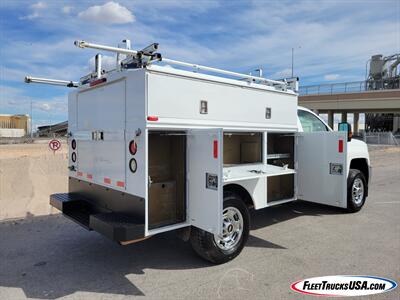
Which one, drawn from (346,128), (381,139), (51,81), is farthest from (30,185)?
(381,139)

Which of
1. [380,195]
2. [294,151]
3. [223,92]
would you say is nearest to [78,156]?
[223,92]

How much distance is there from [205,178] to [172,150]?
788 mm

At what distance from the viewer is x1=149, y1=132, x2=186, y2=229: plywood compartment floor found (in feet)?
15.2

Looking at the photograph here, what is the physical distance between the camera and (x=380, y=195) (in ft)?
31.1

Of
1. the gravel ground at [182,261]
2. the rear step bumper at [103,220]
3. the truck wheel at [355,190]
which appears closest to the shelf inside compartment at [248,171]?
the gravel ground at [182,261]

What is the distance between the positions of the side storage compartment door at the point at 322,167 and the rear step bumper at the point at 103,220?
3758 mm

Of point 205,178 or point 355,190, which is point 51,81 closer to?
point 205,178

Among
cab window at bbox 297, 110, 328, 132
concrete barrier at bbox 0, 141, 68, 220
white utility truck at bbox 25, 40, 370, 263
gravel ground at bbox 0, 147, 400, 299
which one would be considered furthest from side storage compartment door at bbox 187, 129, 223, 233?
concrete barrier at bbox 0, 141, 68, 220

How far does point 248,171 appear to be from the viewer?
214 inches

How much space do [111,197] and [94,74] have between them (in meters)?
1.87

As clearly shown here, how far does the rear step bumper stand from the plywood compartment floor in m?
0.46

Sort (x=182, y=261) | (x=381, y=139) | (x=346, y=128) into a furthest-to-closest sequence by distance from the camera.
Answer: (x=381, y=139) < (x=346, y=128) < (x=182, y=261)

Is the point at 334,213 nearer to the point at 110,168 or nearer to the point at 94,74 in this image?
the point at 110,168
